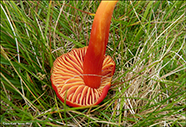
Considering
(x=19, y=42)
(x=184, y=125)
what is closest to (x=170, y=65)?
(x=184, y=125)

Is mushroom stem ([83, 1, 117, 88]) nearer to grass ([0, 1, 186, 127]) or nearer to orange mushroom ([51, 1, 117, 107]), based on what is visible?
orange mushroom ([51, 1, 117, 107])

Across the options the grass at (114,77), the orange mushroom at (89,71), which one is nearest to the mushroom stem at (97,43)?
the orange mushroom at (89,71)

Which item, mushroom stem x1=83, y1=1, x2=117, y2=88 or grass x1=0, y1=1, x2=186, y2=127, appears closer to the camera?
mushroom stem x1=83, y1=1, x2=117, y2=88

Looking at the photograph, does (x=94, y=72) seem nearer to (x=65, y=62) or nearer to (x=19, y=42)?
(x=65, y=62)

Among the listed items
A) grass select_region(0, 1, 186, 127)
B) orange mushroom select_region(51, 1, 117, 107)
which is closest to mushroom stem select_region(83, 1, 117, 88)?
orange mushroom select_region(51, 1, 117, 107)

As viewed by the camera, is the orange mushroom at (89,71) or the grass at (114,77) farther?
the grass at (114,77)

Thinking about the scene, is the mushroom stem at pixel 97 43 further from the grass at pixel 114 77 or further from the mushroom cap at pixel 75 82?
the grass at pixel 114 77

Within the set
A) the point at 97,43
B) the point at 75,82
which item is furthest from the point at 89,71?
the point at 97,43
